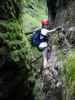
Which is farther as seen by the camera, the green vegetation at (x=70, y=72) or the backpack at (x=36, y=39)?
the backpack at (x=36, y=39)

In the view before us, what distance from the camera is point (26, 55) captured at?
517cm

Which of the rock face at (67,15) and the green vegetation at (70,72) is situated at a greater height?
the rock face at (67,15)

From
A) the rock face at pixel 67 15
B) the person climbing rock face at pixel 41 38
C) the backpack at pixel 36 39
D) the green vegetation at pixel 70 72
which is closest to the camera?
the green vegetation at pixel 70 72

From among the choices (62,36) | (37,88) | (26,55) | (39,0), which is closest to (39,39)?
(26,55)

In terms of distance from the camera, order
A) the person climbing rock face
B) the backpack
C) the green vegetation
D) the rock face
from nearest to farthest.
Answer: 1. the green vegetation
2. the rock face
3. the person climbing rock face
4. the backpack

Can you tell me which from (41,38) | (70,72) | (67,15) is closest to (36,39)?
(41,38)

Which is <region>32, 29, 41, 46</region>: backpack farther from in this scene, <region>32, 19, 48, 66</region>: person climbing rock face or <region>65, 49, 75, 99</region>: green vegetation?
<region>65, 49, 75, 99</region>: green vegetation

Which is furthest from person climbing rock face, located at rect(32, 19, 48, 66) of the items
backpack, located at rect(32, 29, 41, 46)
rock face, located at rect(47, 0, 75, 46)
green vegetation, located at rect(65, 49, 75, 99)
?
green vegetation, located at rect(65, 49, 75, 99)

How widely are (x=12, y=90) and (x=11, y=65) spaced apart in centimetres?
58

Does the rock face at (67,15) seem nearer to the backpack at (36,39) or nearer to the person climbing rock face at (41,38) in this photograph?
the person climbing rock face at (41,38)

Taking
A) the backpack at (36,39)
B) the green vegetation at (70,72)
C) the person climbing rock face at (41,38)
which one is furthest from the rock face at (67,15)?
the backpack at (36,39)

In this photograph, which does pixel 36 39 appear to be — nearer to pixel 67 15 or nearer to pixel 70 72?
pixel 67 15

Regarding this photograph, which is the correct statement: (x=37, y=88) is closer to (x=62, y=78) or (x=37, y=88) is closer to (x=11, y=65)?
(x=11, y=65)

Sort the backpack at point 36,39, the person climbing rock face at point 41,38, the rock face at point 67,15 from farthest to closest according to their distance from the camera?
the backpack at point 36,39, the person climbing rock face at point 41,38, the rock face at point 67,15
